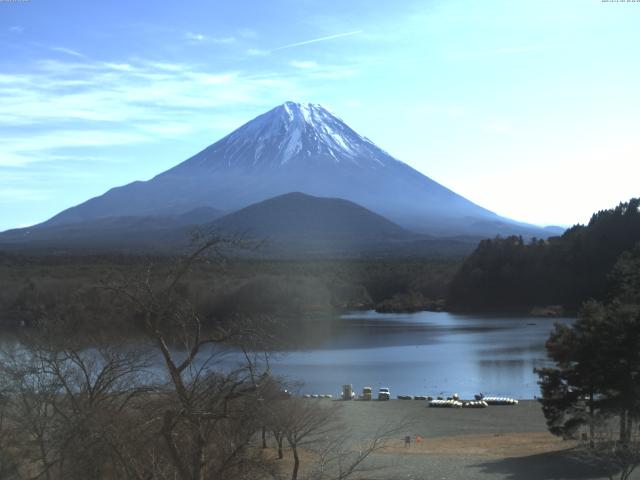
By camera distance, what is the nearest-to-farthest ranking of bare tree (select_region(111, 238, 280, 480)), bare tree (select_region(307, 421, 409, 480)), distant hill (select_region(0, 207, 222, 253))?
bare tree (select_region(111, 238, 280, 480))
bare tree (select_region(307, 421, 409, 480))
distant hill (select_region(0, 207, 222, 253))

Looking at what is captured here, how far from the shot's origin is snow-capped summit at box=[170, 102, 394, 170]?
144125 mm

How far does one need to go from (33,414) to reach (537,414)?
14743mm

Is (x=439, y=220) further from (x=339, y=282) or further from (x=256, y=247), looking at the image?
(x=256, y=247)

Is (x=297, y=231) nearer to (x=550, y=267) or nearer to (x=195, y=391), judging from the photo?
(x=550, y=267)

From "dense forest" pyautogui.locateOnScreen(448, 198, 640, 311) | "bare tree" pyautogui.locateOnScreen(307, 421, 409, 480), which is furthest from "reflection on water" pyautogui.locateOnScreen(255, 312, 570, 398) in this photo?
"dense forest" pyautogui.locateOnScreen(448, 198, 640, 311)

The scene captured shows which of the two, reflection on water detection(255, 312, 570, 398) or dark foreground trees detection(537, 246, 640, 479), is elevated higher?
dark foreground trees detection(537, 246, 640, 479)

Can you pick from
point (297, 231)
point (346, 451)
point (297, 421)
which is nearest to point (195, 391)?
point (297, 421)

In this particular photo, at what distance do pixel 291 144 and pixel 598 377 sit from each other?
437ft

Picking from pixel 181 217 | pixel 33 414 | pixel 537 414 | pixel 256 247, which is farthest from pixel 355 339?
pixel 181 217

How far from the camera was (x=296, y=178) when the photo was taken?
5482 inches

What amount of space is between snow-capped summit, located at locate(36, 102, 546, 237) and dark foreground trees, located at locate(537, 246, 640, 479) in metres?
116

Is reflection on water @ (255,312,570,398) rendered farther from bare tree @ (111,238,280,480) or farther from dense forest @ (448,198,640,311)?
bare tree @ (111,238,280,480)

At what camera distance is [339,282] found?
218ft

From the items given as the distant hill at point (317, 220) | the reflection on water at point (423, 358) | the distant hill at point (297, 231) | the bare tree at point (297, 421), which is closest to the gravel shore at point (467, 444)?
the bare tree at point (297, 421)
